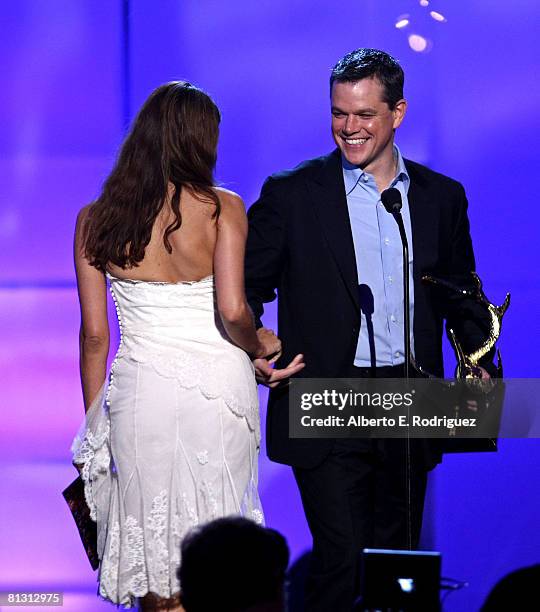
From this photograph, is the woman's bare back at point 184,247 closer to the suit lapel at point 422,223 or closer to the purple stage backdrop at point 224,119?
the suit lapel at point 422,223

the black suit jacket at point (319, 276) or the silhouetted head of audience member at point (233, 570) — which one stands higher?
the black suit jacket at point (319, 276)

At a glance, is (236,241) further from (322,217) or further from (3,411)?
(3,411)

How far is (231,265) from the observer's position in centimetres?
317

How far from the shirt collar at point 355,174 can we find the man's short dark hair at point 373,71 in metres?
0.19

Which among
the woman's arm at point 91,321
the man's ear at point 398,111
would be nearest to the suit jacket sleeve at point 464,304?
the man's ear at point 398,111

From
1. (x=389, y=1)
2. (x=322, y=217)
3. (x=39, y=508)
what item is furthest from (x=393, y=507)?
(x=389, y=1)

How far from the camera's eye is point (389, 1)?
4.32 metres

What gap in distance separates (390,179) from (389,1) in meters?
0.91

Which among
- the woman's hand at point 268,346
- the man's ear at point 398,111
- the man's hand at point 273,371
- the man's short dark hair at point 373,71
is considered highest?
the man's short dark hair at point 373,71

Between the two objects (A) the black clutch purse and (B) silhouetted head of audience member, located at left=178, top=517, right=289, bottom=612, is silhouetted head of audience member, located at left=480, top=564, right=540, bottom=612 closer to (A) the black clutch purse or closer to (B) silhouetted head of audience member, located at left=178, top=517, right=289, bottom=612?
(B) silhouetted head of audience member, located at left=178, top=517, right=289, bottom=612

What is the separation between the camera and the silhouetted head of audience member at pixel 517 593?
2383mm

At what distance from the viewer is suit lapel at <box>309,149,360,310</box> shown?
142 inches

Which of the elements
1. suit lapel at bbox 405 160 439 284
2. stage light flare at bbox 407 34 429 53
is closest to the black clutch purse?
suit lapel at bbox 405 160 439 284

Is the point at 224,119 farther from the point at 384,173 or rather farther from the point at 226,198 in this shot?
the point at 226,198
